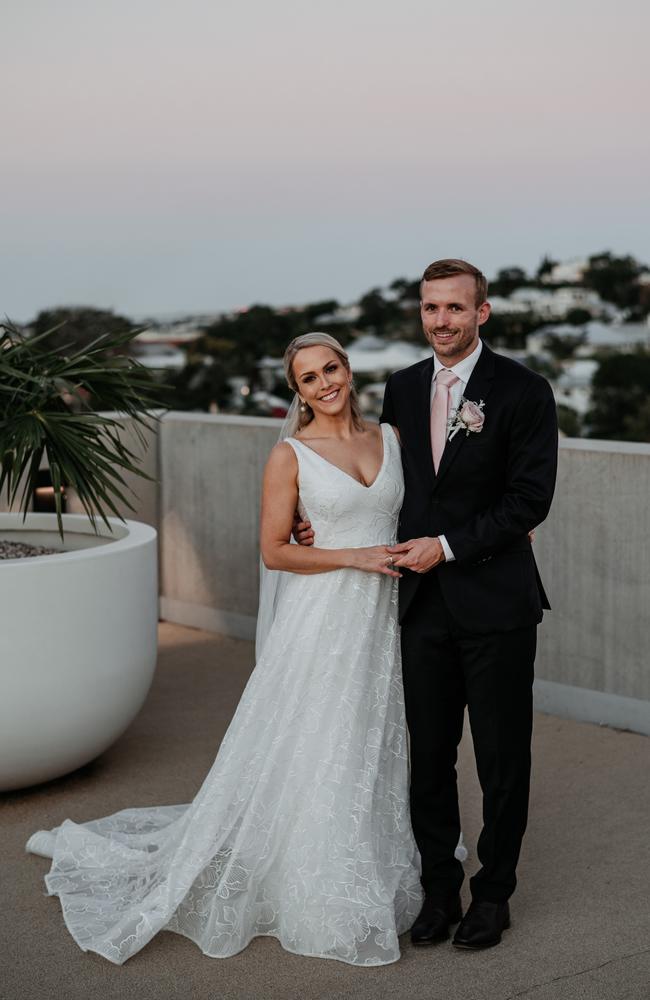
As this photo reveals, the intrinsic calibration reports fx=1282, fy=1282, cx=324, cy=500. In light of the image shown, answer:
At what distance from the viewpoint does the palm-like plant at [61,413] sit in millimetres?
4457

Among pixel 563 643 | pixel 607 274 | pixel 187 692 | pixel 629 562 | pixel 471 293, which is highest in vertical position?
pixel 607 274

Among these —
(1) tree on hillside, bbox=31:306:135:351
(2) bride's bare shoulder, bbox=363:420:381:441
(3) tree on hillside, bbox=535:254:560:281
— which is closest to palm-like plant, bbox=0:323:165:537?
(2) bride's bare shoulder, bbox=363:420:381:441

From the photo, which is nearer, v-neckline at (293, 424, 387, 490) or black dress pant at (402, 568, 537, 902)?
black dress pant at (402, 568, 537, 902)

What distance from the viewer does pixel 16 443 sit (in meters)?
4.41

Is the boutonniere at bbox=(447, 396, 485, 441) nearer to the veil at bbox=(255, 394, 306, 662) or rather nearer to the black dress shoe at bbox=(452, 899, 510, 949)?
the veil at bbox=(255, 394, 306, 662)

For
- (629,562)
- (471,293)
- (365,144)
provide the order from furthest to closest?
(365,144)
(629,562)
(471,293)

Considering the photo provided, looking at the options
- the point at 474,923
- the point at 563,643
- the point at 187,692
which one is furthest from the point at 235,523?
the point at 474,923

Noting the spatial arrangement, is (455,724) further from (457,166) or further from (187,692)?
(457,166)

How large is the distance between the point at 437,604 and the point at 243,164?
1113 inches

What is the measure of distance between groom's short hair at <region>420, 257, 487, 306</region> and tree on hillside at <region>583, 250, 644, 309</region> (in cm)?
3618

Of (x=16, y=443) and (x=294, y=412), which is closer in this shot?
(x=294, y=412)

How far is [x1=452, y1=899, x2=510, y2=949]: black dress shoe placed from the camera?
3297mm

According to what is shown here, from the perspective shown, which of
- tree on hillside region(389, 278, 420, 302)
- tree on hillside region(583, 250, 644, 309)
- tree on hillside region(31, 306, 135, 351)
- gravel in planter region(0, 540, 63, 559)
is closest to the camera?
gravel in planter region(0, 540, 63, 559)

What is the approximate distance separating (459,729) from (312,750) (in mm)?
402
